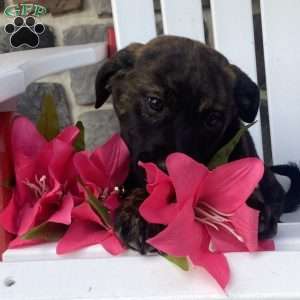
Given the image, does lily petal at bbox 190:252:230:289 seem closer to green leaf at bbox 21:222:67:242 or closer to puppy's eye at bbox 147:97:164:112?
green leaf at bbox 21:222:67:242

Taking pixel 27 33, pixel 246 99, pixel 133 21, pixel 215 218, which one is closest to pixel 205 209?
pixel 215 218

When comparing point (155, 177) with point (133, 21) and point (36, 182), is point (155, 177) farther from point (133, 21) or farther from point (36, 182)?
point (133, 21)

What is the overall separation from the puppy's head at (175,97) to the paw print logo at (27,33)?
100cm

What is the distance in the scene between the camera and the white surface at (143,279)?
966 millimetres

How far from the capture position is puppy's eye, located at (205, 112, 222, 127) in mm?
1520

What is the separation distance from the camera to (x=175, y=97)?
1479 millimetres

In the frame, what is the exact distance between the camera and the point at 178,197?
1.03 meters

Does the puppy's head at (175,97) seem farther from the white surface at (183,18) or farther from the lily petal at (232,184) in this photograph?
the white surface at (183,18)

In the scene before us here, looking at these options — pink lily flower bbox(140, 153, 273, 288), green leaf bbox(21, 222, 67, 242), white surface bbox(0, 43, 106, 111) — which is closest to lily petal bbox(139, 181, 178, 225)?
pink lily flower bbox(140, 153, 273, 288)

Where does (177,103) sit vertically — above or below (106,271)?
above

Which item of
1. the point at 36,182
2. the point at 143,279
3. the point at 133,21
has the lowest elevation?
the point at 143,279

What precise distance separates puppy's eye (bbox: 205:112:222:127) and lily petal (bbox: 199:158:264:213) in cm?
45

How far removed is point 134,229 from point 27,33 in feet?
5.51

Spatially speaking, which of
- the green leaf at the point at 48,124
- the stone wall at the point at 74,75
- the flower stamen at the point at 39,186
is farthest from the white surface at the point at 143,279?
the stone wall at the point at 74,75
